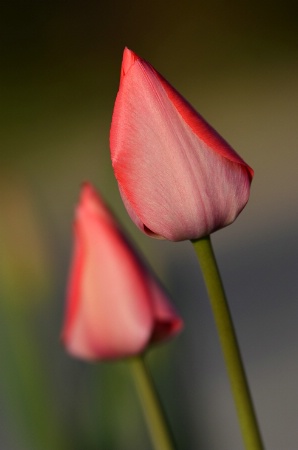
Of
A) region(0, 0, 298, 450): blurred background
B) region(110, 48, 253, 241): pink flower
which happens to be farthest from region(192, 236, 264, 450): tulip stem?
region(0, 0, 298, 450): blurred background

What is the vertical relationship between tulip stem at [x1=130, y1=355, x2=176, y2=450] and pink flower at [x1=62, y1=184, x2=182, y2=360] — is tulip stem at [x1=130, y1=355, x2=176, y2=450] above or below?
below

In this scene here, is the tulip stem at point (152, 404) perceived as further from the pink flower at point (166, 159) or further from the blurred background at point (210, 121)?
the blurred background at point (210, 121)

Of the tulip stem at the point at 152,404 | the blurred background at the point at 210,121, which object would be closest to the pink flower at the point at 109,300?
the tulip stem at the point at 152,404

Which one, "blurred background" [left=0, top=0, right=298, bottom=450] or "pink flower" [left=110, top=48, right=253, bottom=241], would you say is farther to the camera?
"blurred background" [left=0, top=0, right=298, bottom=450]

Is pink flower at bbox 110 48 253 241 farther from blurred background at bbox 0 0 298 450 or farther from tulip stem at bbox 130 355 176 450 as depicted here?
blurred background at bbox 0 0 298 450

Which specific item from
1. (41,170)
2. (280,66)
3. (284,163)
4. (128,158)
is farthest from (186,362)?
(280,66)

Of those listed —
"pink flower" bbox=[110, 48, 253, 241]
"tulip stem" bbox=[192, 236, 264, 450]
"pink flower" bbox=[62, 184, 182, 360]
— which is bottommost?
"tulip stem" bbox=[192, 236, 264, 450]

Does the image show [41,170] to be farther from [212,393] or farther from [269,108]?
[212,393]
